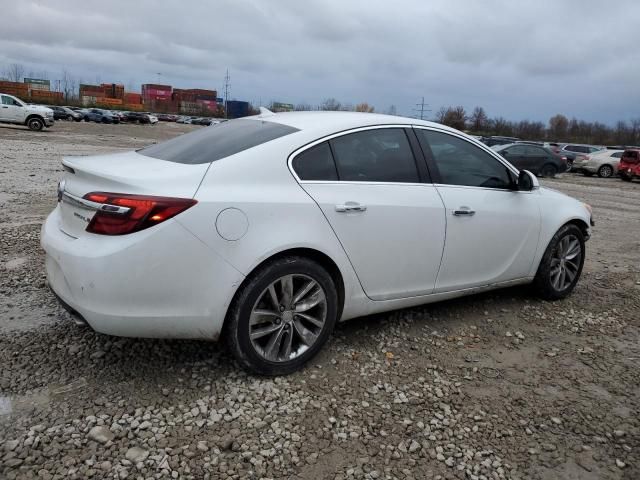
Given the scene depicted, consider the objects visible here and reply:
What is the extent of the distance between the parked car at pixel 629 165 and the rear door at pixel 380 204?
23437mm

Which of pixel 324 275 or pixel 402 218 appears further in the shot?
pixel 402 218

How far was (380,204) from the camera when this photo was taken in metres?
3.35

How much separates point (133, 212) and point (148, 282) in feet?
1.20

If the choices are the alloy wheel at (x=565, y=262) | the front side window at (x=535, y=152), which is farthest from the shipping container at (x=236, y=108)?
the alloy wheel at (x=565, y=262)

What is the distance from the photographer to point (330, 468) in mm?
2438

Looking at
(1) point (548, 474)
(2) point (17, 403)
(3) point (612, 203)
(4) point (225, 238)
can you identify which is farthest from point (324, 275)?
(3) point (612, 203)

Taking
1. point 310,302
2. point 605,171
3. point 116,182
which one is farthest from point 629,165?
point 116,182

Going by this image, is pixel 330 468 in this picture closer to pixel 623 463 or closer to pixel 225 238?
pixel 225 238

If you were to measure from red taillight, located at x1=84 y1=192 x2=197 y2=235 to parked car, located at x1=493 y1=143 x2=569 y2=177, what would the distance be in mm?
20862

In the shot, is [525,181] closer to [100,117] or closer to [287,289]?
[287,289]

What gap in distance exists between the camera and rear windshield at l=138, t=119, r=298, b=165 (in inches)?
123

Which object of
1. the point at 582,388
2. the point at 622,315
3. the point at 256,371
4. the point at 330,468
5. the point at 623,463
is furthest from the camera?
the point at 622,315

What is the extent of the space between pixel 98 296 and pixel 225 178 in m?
0.91

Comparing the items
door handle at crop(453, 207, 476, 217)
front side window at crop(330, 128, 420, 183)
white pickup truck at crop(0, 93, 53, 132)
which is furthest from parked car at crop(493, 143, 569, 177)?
white pickup truck at crop(0, 93, 53, 132)
